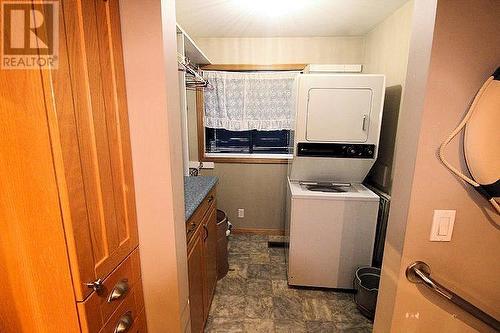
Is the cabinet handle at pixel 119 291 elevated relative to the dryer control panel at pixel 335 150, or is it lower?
lower

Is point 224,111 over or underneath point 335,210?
over

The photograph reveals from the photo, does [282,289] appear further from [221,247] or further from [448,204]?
[448,204]

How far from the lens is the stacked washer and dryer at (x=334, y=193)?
6.46 ft

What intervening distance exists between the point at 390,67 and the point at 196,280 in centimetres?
236

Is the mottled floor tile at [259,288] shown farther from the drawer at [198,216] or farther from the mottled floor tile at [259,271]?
the drawer at [198,216]

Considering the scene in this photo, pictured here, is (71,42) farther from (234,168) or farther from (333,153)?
(234,168)

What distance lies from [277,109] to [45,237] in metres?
2.56

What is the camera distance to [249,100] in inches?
112

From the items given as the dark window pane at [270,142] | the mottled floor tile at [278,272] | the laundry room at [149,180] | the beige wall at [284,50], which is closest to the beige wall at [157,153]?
the laundry room at [149,180]

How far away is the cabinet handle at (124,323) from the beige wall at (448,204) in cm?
102

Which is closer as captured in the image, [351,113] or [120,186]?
[120,186]

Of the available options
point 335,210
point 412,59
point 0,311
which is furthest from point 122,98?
point 335,210

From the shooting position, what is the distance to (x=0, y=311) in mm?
660

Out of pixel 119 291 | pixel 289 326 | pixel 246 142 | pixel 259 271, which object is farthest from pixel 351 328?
pixel 246 142
